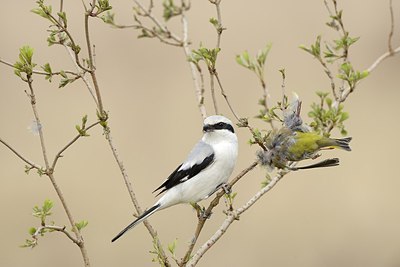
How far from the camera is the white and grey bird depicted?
9.78 feet

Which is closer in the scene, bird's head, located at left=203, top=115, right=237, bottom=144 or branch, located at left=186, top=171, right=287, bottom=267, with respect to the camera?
branch, located at left=186, top=171, right=287, bottom=267

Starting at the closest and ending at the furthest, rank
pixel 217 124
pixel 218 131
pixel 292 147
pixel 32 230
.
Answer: pixel 292 147
pixel 32 230
pixel 217 124
pixel 218 131

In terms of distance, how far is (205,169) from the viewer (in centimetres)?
314

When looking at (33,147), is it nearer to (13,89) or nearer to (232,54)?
(13,89)

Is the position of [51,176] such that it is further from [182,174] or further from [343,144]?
[182,174]

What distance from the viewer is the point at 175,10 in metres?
1.84

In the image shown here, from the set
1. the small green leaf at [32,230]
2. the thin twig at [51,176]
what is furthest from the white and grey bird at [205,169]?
the small green leaf at [32,230]

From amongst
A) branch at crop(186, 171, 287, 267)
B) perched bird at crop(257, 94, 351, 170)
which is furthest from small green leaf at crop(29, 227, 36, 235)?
perched bird at crop(257, 94, 351, 170)

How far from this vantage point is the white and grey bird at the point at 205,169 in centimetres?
298

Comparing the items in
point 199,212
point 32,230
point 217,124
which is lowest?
point 199,212

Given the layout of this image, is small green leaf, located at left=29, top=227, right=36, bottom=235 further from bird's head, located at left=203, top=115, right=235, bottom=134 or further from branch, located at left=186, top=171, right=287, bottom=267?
bird's head, located at left=203, top=115, right=235, bottom=134

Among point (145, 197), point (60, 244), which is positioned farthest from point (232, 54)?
point (60, 244)

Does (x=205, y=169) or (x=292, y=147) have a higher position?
(x=205, y=169)

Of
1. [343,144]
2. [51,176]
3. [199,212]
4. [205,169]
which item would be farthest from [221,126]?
[343,144]
